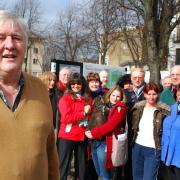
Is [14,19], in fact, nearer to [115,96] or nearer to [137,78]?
[115,96]

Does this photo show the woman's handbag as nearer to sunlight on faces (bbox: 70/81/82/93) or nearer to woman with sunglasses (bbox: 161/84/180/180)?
woman with sunglasses (bbox: 161/84/180/180)

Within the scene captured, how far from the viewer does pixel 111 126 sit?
5820mm

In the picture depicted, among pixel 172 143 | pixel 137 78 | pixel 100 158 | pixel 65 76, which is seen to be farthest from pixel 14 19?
pixel 65 76

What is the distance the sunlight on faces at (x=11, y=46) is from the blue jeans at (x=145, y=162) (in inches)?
143

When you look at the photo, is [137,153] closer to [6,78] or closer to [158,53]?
[6,78]

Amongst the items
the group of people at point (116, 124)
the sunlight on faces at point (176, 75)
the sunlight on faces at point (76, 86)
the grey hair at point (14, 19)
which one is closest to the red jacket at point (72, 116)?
the group of people at point (116, 124)

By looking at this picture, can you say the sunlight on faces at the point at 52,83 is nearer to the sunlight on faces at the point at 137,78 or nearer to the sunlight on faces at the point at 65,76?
the sunlight on faces at the point at 65,76

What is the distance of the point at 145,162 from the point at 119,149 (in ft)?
1.41

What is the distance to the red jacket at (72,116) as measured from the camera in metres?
6.04

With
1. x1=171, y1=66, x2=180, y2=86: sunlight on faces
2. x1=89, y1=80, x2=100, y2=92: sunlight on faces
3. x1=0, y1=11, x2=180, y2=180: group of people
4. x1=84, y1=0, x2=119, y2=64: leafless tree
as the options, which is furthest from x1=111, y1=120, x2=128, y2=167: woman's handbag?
x1=84, y1=0, x2=119, y2=64: leafless tree

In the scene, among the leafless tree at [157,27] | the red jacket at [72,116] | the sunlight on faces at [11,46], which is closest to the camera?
the sunlight on faces at [11,46]

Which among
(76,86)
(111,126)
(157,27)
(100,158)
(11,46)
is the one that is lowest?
(100,158)

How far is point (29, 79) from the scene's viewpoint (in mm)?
2414

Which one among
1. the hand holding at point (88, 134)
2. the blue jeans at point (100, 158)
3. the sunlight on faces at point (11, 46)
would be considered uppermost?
the sunlight on faces at point (11, 46)
